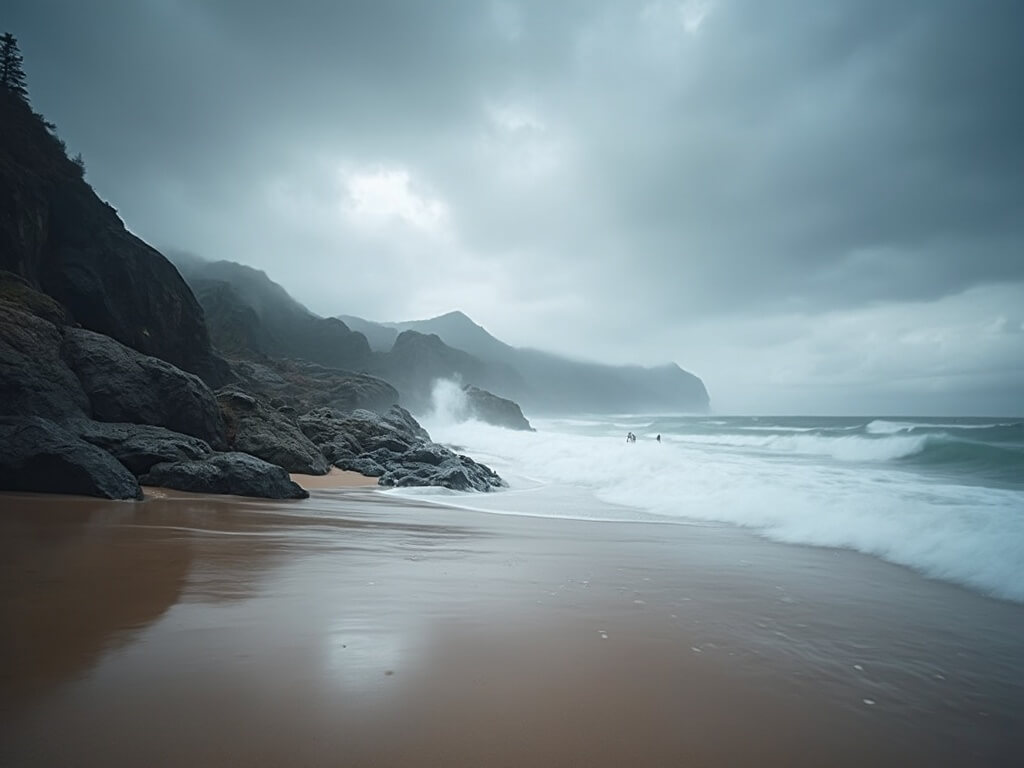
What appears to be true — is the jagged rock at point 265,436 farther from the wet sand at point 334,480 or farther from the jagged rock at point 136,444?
the jagged rock at point 136,444

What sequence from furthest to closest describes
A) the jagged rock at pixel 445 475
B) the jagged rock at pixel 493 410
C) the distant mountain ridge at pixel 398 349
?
the jagged rock at pixel 493 410
the distant mountain ridge at pixel 398 349
the jagged rock at pixel 445 475

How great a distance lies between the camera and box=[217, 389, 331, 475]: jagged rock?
12789 millimetres

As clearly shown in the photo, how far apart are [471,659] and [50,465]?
7508 millimetres

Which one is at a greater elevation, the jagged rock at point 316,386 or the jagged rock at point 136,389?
the jagged rock at point 316,386

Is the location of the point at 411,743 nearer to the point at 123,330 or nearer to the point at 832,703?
the point at 832,703

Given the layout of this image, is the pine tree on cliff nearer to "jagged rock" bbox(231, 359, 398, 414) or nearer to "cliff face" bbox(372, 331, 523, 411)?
"jagged rock" bbox(231, 359, 398, 414)

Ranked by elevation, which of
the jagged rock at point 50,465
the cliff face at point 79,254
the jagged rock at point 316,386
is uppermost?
the cliff face at point 79,254

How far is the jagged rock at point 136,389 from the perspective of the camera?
979cm

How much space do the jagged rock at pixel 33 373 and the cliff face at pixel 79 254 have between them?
7.04m

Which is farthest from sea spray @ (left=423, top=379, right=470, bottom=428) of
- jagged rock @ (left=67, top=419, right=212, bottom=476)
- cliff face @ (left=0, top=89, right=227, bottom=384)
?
jagged rock @ (left=67, top=419, right=212, bottom=476)

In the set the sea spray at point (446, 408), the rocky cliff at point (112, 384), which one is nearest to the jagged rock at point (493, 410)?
the sea spray at point (446, 408)

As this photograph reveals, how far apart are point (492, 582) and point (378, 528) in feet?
9.63

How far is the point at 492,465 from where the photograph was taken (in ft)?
66.0

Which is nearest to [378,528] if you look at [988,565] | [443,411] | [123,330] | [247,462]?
[247,462]
